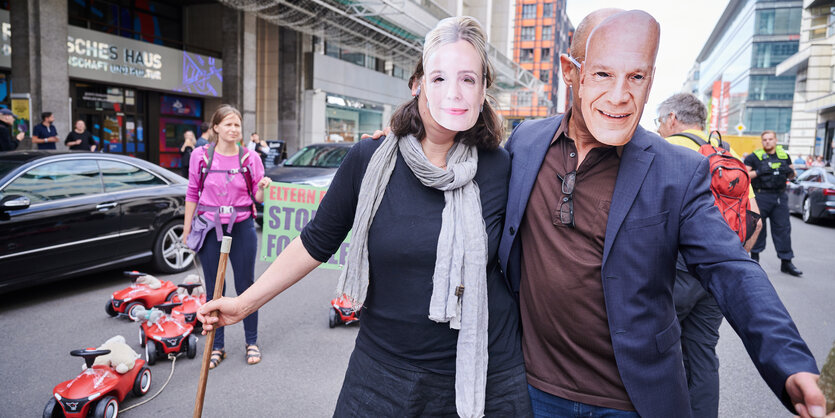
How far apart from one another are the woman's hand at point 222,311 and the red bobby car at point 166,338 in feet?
8.80

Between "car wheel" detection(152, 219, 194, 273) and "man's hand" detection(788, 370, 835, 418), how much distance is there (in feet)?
22.7

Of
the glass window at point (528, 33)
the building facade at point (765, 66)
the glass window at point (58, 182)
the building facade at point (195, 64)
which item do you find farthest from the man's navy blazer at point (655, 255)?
the glass window at point (528, 33)

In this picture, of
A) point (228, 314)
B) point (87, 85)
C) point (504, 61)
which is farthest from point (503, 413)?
point (504, 61)

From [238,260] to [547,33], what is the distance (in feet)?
252

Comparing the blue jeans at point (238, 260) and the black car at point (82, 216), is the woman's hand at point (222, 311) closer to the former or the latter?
the blue jeans at point (238, 260)

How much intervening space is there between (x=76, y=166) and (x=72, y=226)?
77cm

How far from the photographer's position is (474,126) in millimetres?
2094

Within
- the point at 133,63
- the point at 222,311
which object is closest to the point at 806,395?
the point at 222,311

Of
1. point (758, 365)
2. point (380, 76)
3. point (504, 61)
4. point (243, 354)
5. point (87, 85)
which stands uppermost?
point (504, 61)

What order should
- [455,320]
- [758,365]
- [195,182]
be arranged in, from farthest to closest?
[195,182], [455,320], [758,365]

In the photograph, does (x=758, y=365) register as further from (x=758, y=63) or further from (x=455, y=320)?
(x=758, y=63)

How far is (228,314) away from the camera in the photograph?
2.13 m

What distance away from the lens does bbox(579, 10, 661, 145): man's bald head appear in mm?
1702

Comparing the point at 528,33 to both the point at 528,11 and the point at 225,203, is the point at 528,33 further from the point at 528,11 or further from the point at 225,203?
the point at 225,203
